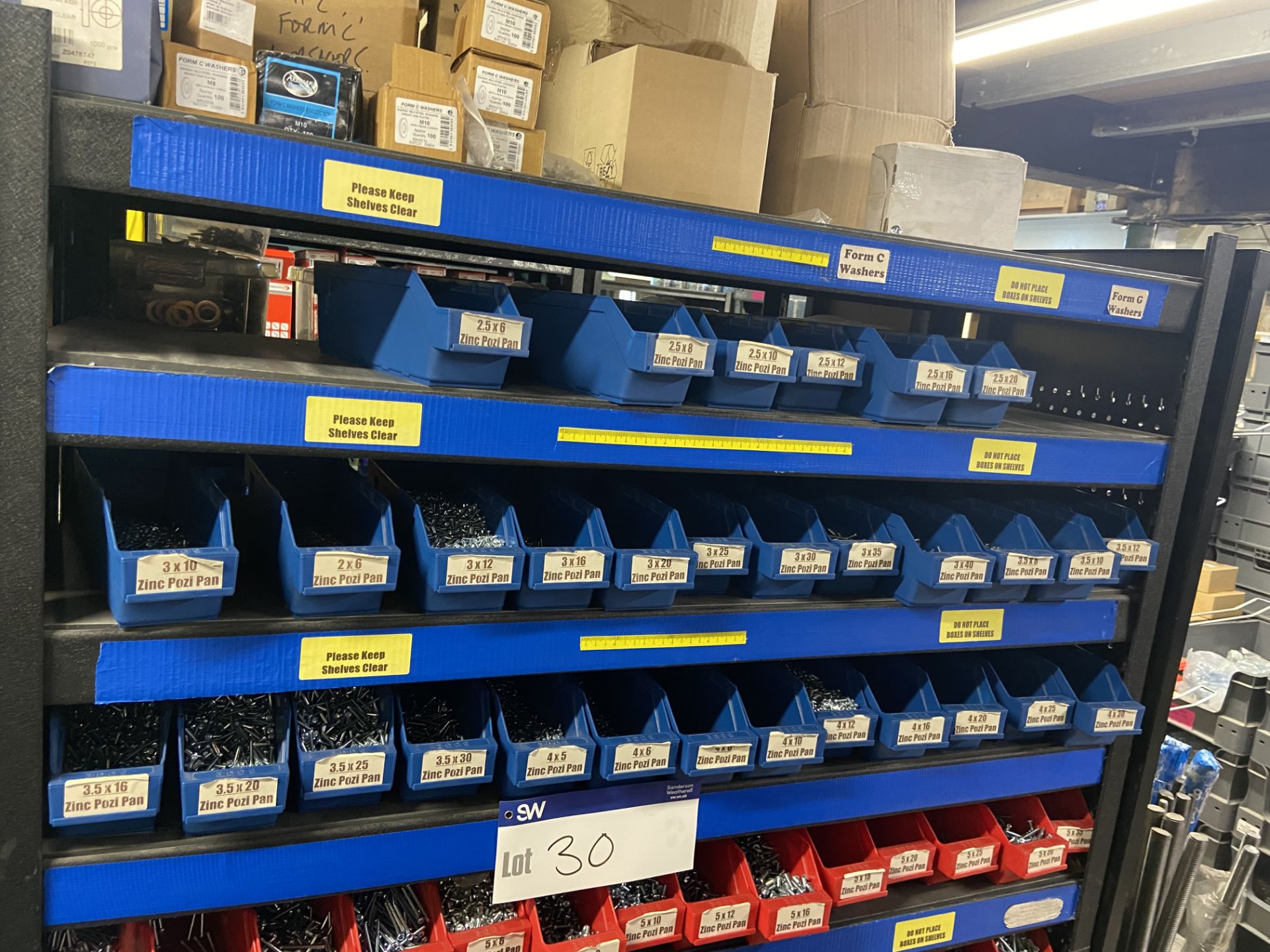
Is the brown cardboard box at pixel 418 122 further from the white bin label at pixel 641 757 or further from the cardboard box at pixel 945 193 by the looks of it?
the white bin label at pixel 641 757

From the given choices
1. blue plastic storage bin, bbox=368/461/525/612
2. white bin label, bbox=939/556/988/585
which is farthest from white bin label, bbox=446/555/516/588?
white bin label, bbox=939/556/988/585

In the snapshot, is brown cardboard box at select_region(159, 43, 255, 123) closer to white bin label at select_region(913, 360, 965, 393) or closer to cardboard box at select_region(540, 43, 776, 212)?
cardboard box at select_region(540, 43, 776, 212)

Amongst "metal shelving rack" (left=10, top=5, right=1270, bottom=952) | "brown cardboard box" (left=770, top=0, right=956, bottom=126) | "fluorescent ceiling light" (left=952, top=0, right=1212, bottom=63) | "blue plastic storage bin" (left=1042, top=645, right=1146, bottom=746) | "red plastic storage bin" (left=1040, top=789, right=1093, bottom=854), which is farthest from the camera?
"fluorescent ceiling light" (left=952, top=0, right=1212, bottom=63)

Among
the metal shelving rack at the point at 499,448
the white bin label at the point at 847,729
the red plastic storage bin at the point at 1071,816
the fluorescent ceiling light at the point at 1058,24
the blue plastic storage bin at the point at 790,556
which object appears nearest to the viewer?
the metal shelving rack at the point at 499,448

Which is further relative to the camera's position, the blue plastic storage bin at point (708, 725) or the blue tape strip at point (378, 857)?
the blue plastic storage bin at point (708, 725)

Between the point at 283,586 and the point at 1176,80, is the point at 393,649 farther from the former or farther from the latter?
the point at 1176,80

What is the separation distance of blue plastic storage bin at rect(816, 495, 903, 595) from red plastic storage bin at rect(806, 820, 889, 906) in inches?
18.8

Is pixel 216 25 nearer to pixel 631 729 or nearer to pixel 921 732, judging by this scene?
pixel 631 729

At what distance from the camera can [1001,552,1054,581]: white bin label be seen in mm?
1590

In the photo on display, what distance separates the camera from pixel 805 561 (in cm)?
146

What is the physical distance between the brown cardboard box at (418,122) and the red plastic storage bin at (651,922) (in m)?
1.16

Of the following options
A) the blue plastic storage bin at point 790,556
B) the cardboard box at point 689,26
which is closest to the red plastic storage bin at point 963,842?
the blue plastic storage bin at point 790,556

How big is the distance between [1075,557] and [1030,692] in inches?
14.7

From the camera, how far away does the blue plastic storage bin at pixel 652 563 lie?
131cm
